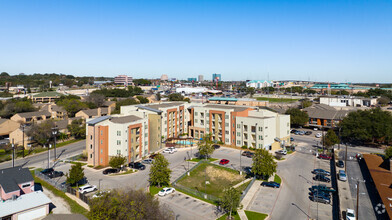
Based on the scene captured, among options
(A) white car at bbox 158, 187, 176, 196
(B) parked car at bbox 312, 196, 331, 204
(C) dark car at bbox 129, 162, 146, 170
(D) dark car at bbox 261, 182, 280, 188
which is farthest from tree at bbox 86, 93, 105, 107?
(B) parked car at bbox 312, 196, 331, 204

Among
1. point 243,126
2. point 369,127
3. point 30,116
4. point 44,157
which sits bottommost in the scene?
point 44,157

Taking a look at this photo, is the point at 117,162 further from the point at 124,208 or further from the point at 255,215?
the point at 255,215

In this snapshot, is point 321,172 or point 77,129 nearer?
point 321,172

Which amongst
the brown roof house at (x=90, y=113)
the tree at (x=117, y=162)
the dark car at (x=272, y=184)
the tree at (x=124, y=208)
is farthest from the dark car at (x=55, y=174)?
the brown roof house at (x=90, y=113)

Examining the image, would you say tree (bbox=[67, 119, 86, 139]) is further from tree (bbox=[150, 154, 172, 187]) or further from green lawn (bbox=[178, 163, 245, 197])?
tree (bbox=[150, 154, 172, 187])

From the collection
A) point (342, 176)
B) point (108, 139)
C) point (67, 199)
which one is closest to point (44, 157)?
point (108, 139)

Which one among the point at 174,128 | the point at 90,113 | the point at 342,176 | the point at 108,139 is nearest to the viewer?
the point at 342,176

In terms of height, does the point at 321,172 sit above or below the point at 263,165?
below

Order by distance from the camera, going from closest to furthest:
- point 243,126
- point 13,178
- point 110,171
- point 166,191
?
point 13,178 → point 166,191 → point 110,171 → point 243,126
